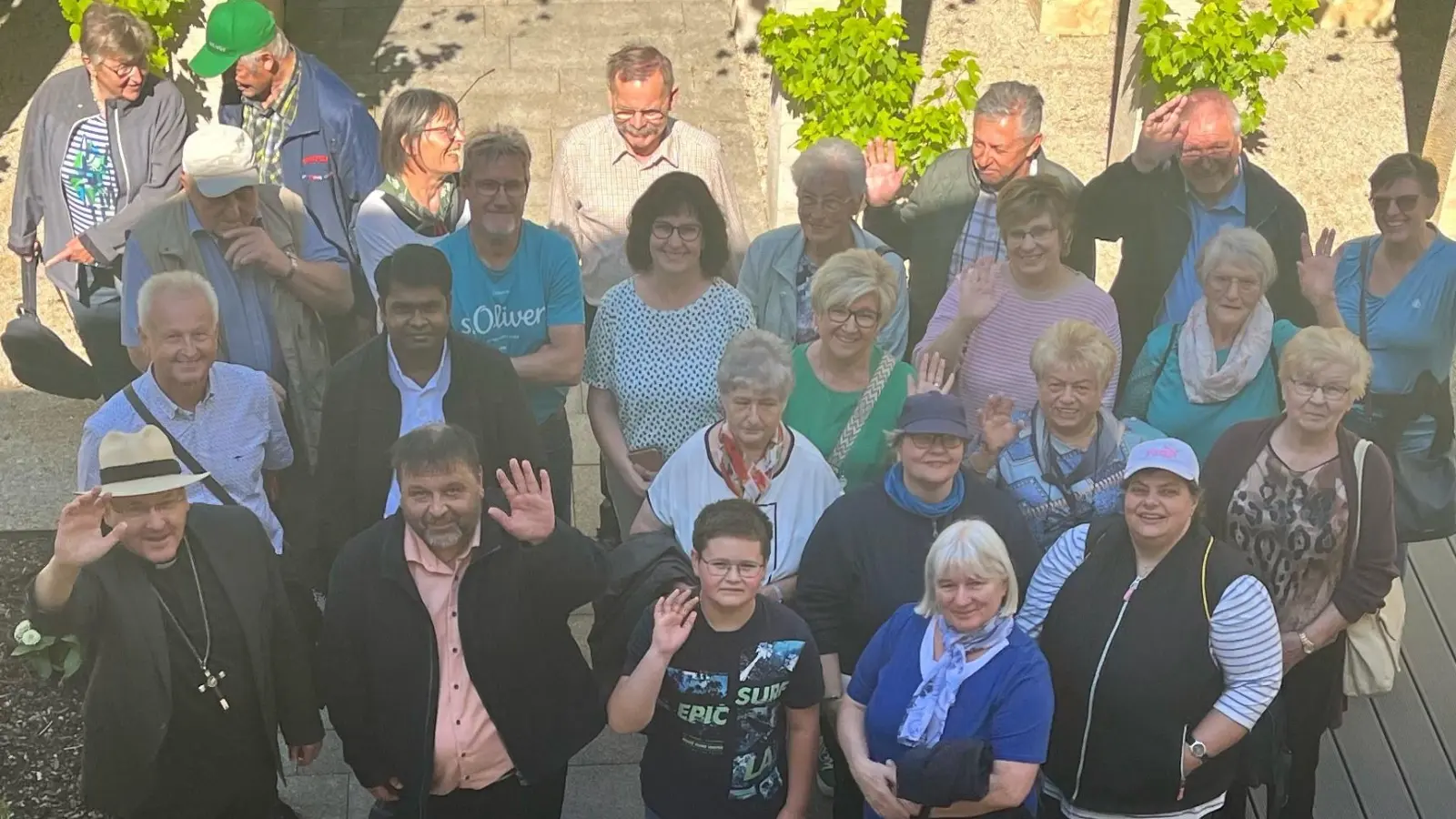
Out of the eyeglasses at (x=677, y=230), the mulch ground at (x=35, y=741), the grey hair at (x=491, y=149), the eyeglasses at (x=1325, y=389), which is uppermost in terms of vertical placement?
the grey hair at (x=491, y=149)

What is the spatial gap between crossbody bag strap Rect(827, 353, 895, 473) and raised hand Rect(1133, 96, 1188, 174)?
169cm

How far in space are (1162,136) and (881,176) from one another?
45.3 inches

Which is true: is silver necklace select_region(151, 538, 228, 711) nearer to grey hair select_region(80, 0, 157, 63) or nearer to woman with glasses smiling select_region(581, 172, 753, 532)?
woman with glasses smiling select_region(581, 172, 753, 532)

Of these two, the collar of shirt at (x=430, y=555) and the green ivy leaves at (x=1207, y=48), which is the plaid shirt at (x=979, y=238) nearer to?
the collar of shirt at (x=430, y=555)

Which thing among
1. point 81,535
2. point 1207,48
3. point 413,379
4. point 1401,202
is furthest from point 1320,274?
point 81,535

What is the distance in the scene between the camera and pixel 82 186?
683 centimetres

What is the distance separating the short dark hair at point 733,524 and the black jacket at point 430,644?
35 cm

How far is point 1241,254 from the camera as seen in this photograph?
543 cm

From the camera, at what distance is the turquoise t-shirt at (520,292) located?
5.75 meters

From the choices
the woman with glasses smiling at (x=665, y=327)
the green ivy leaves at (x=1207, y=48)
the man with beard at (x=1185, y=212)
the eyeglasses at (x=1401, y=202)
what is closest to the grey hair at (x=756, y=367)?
the woman with glasses smiling at (x=665, y=327)

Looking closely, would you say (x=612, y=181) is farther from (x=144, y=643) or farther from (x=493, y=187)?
(x=144, y=643)

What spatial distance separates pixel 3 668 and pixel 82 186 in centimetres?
200

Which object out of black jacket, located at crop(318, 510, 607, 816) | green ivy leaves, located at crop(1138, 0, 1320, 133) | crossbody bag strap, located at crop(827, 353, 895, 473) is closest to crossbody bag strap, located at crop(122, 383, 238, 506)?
black jacket, located at crop(318, 510, 607, 816)

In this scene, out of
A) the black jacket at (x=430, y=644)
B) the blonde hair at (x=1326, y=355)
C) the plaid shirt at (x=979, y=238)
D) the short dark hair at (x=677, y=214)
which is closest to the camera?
the black jacket at (x=430, y=644)
